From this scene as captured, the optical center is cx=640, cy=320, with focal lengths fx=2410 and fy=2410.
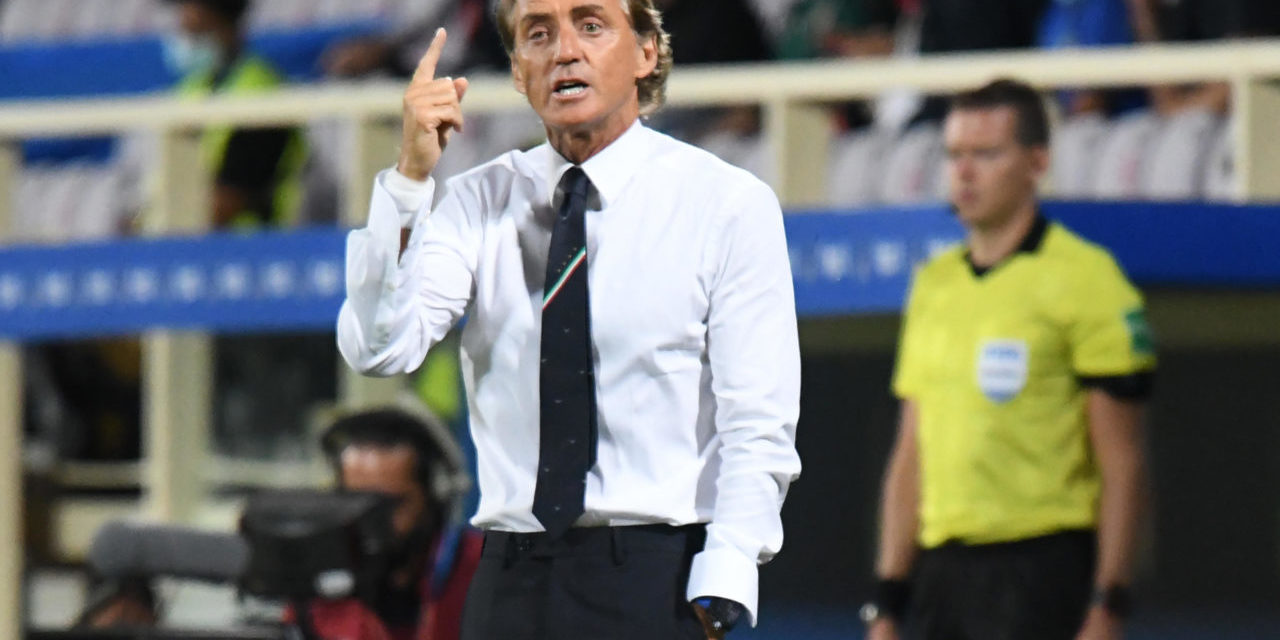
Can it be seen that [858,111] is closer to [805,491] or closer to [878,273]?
[805,491]

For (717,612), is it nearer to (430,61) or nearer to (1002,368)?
(430,61)

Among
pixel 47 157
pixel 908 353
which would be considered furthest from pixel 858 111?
Result: pixel 47 157

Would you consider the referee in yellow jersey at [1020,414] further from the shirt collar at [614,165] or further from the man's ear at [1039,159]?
the shirt collar at [614,165]

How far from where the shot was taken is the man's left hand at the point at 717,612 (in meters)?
2.81

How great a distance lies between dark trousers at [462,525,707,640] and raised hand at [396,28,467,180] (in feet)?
1.54

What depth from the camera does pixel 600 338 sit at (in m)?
2.92

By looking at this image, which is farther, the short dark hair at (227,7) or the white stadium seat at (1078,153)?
the short dark hair at (227,7)

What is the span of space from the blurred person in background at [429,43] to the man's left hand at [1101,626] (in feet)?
12.0

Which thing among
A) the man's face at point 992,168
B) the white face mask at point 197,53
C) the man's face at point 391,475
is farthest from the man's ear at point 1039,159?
the white face mask at point 197,53

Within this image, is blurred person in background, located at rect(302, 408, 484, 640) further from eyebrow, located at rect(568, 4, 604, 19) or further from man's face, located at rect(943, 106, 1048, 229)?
eyebrow, located at rect(568, 4, 604, 19)

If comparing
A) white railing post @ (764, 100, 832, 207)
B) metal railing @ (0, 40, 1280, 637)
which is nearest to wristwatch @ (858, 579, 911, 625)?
metal railing @ (0, 40, 1280, 637)

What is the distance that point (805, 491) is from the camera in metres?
6.82

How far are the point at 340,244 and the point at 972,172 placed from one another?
2.16 m

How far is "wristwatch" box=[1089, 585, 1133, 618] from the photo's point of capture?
15.0ft
